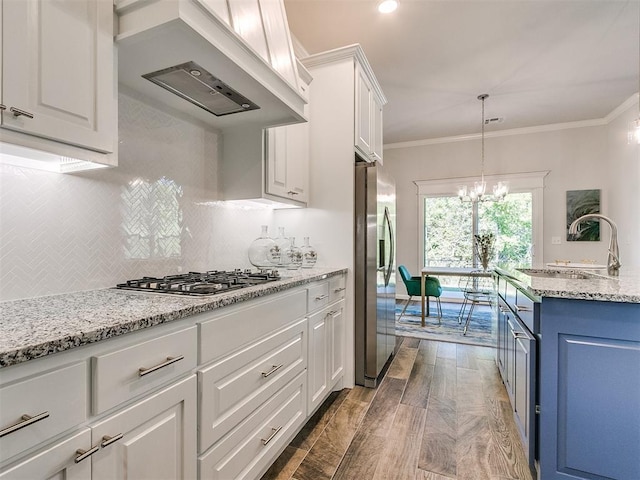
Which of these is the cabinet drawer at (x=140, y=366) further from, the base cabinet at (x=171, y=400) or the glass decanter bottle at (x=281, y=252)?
the glass decanter bottle at (x=281, y=252)

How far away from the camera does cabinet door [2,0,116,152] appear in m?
0.93

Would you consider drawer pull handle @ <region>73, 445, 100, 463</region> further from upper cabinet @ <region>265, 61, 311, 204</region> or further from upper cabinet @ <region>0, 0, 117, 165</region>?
upper cabinet @ <region>265, 61, 311, 204</region>

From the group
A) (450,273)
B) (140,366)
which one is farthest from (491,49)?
(140,366)

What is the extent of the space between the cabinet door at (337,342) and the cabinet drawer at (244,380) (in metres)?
0.56

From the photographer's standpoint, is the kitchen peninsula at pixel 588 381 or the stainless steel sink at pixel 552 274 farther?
the stainless steel sink at pixel 552 274

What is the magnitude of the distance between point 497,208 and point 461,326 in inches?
97.7

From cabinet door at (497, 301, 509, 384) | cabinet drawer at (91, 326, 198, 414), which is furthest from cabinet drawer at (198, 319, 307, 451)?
cabinet door at (497, 301, 509, 384)

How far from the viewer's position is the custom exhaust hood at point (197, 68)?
1173mm

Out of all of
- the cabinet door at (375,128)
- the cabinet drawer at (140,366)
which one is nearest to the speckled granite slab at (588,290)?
the cabinet drawer at (140,366)

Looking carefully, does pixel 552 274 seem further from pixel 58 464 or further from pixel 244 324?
pixel 58 464

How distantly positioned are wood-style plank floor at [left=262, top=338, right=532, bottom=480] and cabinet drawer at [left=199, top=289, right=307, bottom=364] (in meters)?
0.74

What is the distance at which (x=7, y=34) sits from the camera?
0.91 meters

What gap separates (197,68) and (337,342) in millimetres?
1918

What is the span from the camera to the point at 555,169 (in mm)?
5289
